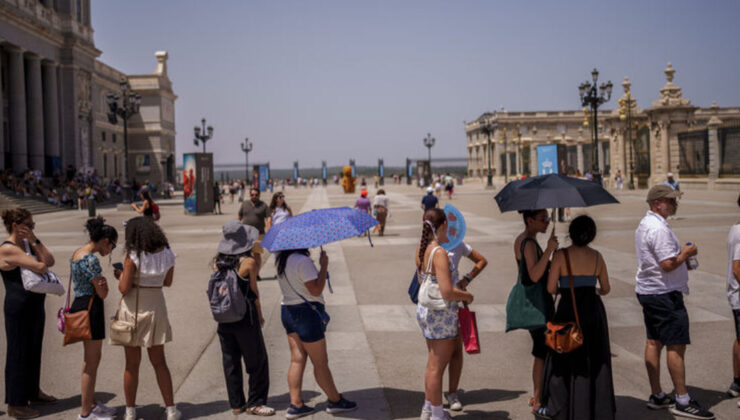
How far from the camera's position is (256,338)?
5.47m

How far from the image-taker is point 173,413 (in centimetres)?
534

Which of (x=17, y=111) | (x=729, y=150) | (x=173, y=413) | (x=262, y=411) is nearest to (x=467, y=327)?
(x=262, y=411)

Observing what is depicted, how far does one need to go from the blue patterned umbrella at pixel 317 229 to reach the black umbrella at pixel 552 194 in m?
1.11

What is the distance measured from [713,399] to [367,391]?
114 inches

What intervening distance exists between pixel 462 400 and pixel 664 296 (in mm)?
1855

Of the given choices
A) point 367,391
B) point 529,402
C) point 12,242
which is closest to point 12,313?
point 12,242

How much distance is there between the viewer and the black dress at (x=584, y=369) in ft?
15.3

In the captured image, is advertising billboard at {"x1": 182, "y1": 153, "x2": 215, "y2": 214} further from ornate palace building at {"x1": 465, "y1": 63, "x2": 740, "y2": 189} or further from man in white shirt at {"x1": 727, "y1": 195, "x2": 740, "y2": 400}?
man in white shirt at {"x1": 727, "y1": 195, "x2": 740, "y2": 400}

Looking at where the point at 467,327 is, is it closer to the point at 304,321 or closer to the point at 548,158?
the point at 304,321

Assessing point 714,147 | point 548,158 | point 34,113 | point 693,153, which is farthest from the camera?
point 34,113

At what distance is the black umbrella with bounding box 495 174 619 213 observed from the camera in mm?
4836

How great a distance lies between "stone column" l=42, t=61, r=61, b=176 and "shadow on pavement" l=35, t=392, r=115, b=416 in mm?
45161

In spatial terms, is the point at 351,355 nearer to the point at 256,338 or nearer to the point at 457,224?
the point at 256,338

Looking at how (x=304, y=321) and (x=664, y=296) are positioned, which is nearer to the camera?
(x=304, y=321)
